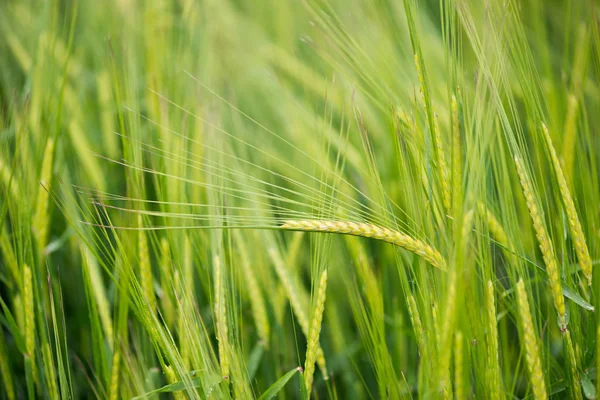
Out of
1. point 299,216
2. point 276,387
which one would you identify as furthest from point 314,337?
point 299,216

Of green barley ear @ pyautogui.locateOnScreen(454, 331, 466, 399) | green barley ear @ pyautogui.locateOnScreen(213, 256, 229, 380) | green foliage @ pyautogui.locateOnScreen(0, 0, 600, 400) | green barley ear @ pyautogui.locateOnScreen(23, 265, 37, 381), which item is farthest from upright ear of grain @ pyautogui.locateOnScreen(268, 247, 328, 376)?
green barley ear @ pyautogui.locateOnScreen(23, 265, 37, 381)

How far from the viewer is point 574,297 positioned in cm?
57

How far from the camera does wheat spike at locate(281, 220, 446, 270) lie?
0.53m

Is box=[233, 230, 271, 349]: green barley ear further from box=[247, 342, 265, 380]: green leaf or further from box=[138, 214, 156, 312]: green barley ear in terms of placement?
box=[138, 214, 156, 312]: green barley ear

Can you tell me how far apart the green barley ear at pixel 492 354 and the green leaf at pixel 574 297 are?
0.35 feet

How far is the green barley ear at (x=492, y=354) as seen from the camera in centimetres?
53

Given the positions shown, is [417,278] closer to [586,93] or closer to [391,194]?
[391,194]

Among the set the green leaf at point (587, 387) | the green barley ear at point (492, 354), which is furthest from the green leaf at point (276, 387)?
the green leaf at point (587, 387)

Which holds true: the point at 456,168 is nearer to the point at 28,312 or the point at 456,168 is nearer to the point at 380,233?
the point at 380,233

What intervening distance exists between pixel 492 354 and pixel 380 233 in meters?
0.18

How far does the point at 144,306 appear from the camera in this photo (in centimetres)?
59

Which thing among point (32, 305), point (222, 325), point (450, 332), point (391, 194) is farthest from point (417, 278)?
point (32, 305)

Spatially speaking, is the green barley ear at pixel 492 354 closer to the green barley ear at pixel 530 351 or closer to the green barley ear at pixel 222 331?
the green barley ear at pixel 530 351

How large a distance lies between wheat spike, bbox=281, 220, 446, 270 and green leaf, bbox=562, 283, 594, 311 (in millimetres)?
164
